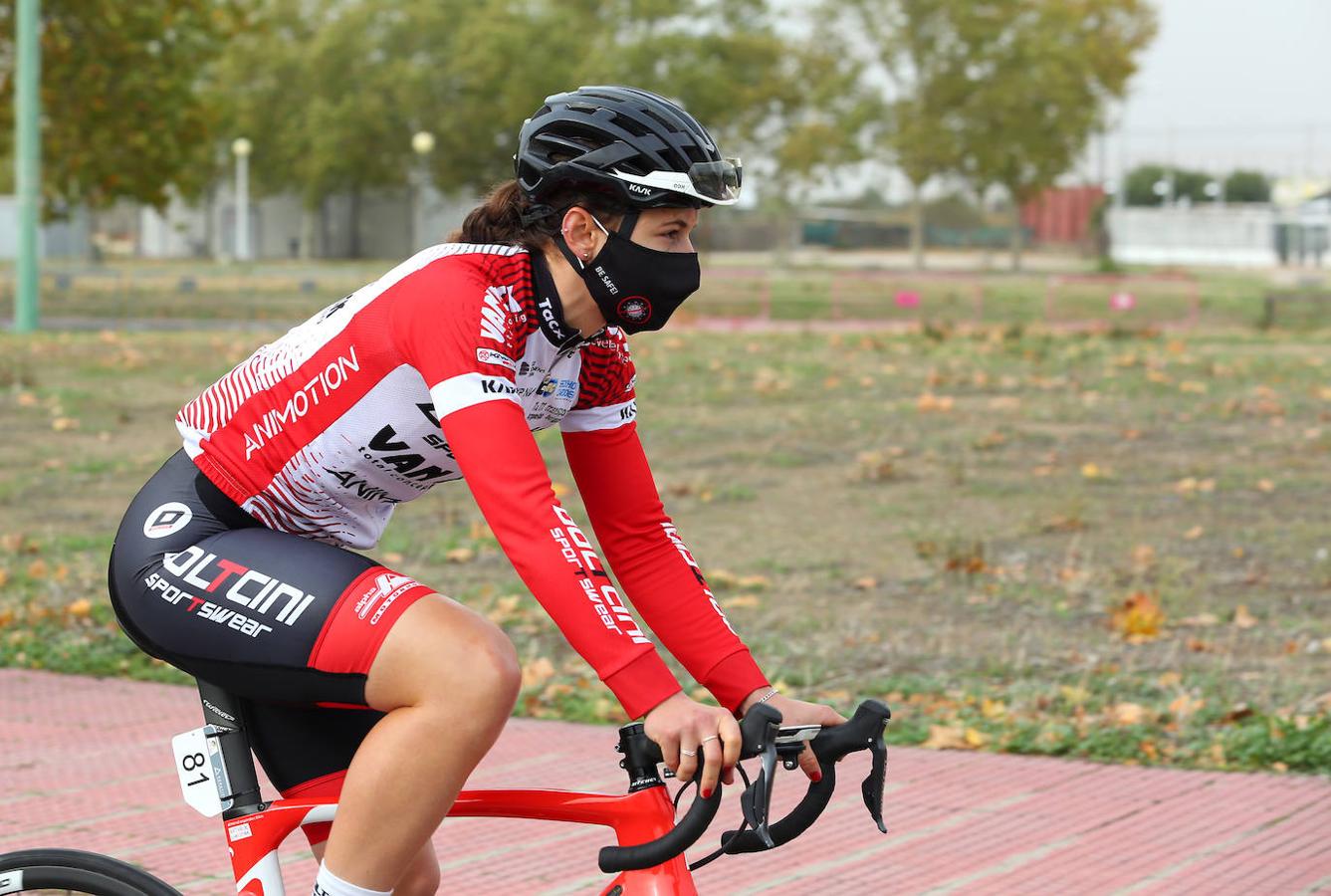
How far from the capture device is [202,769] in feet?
9.15

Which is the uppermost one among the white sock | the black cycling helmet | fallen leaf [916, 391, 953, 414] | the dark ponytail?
the black cycling helmet

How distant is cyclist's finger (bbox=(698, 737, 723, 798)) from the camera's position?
93.2 inches

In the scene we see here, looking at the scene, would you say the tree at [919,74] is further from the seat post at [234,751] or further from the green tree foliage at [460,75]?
the seat post at [234,751]

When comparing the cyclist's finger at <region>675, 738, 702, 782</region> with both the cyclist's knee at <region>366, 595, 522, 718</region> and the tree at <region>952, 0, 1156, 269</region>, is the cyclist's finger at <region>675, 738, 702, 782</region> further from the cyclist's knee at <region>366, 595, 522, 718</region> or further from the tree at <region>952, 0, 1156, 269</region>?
the tree at <region>952, 0, 1156, 269</region>

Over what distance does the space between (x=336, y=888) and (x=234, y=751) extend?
1.09ft

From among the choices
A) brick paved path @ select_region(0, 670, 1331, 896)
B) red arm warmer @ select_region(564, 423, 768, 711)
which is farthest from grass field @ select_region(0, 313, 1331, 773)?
red arm warmer @ select_region(564, 423, 768, 711)

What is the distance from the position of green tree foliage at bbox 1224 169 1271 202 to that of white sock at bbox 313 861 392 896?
9408 cm

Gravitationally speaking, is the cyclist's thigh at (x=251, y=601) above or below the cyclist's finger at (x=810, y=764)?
above

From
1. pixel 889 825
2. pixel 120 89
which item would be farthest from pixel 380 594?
pixel 120 89

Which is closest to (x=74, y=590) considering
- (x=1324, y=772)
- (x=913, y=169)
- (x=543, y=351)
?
(x=1324, y=772)

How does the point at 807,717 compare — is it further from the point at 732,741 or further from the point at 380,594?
the point at 380,594

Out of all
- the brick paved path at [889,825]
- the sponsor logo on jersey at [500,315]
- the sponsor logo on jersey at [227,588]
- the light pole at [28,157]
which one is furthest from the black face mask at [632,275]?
the light pole at [28,157]

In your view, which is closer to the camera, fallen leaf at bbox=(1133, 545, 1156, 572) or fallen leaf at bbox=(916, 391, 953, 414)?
fallen leaf at bbox=(1133, 545, 1156, 572)

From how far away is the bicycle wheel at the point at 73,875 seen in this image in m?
2.73
